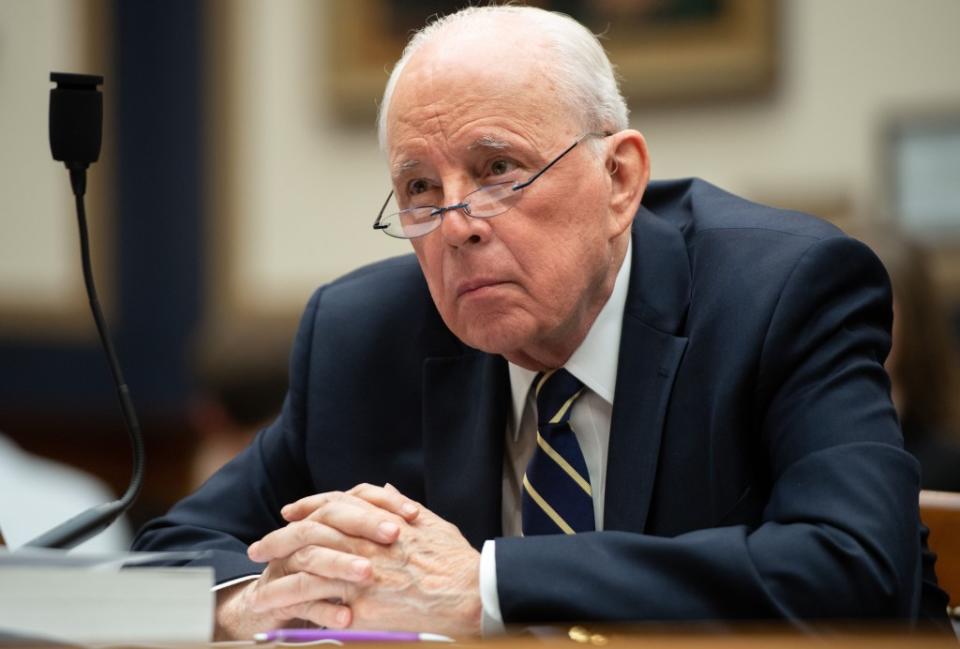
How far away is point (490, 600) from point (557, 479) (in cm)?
40

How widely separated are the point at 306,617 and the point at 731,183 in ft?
12.7

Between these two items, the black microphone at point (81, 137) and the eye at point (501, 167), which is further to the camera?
the eye at point (501, 167)

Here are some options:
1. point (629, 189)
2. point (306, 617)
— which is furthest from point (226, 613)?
point (629, 189)

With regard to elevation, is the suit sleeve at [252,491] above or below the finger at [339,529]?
below

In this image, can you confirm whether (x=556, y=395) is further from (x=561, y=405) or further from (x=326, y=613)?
(x=326, y=613)

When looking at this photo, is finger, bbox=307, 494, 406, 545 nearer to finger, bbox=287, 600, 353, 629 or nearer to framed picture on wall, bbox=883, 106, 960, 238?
finger, bbox=287, 600, 353, 629

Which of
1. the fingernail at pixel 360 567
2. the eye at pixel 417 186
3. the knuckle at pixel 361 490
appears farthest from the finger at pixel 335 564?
the eye at pixel 417 186

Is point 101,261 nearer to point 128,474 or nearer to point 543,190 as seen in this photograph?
point 128,474

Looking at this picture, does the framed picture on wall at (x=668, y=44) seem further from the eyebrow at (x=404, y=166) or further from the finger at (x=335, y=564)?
the finger at (x=335, y=564)

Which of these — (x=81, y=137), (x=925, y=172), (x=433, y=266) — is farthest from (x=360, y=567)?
(x=925, y=172)

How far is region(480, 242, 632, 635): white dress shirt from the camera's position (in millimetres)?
2035

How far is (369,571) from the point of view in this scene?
1.70 m

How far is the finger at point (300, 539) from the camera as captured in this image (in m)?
1.74

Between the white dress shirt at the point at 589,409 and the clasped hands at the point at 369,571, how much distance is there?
13.5 inches
